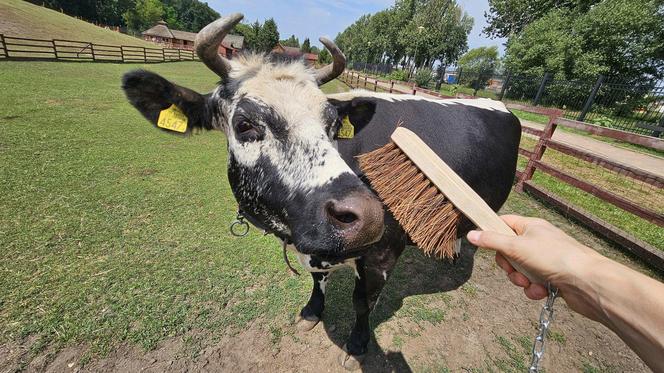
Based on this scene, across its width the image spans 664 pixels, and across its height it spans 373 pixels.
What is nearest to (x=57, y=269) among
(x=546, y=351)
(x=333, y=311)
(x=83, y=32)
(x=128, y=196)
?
(x=128, y=196)

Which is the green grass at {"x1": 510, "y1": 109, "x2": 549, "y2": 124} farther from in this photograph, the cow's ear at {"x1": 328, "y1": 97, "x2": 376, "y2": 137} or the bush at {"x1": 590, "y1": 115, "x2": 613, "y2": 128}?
the cow's ear at {"x1": 328, "y1": 97, "x2": 376, "y2": 137}

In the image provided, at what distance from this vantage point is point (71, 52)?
22.6m

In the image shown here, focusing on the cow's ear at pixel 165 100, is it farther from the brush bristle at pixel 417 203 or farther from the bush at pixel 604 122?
the bush at pixel 604 122

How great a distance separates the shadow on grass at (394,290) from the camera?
3.11m

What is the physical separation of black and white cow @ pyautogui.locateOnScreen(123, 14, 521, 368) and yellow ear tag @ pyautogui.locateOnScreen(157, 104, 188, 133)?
59mm

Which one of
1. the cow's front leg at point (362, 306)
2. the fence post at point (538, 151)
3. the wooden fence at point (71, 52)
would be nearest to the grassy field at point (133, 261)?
the cow's front leg at point (362, 306)

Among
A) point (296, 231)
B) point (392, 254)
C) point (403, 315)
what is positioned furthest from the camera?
point (403, 315)

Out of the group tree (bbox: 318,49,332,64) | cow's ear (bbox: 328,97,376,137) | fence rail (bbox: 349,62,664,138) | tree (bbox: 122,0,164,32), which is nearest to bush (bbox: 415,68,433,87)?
fence rail (bbox: 349,62,664,138)

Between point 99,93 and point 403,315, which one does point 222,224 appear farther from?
point 99,93

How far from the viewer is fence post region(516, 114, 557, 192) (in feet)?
22.1

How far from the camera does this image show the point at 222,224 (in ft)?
15.8

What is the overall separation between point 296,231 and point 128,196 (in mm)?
4673

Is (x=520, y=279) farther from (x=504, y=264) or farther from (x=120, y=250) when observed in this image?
(x=120, y=250)

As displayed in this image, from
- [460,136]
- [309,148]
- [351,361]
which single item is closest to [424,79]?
[460,136]
